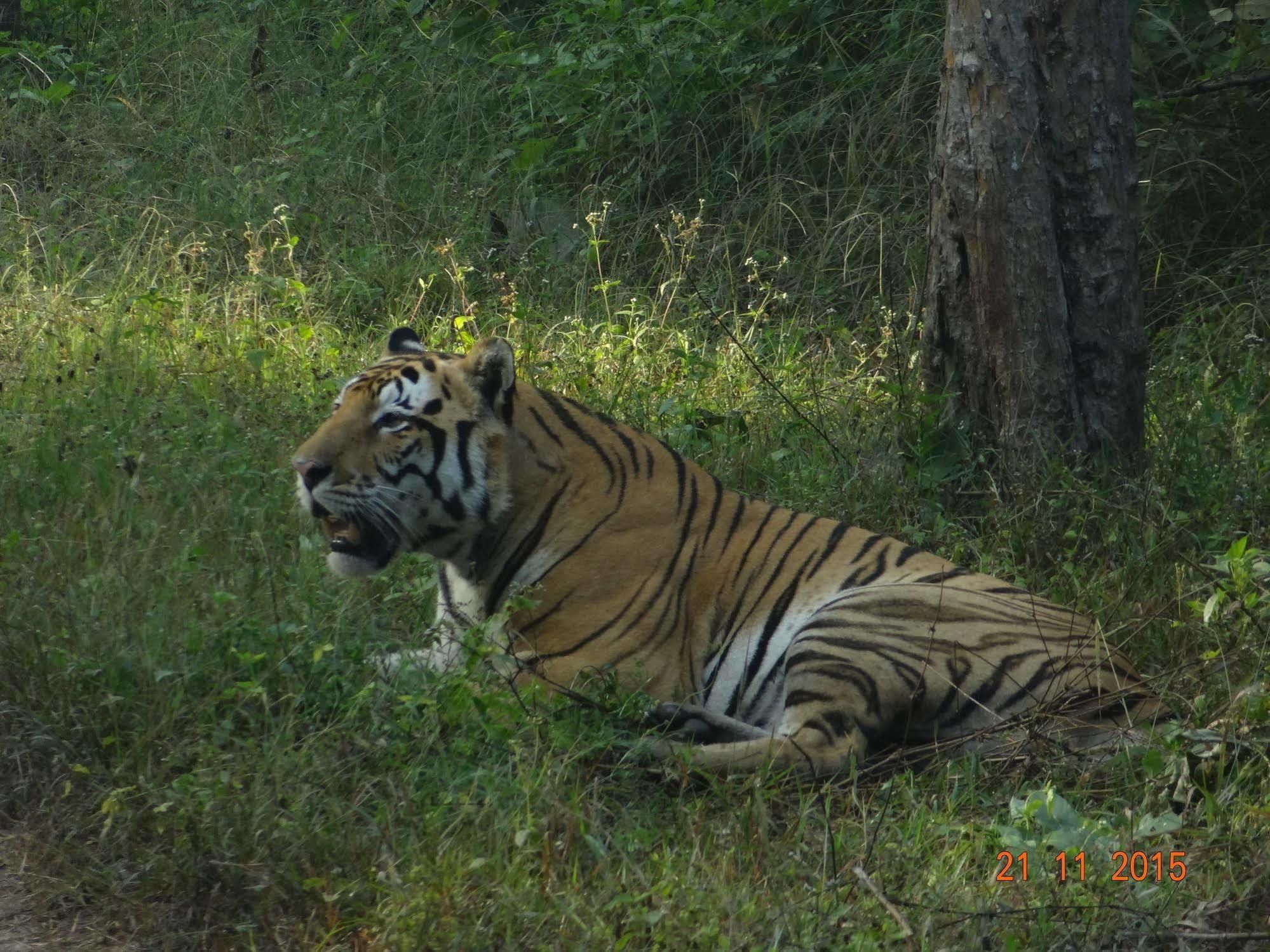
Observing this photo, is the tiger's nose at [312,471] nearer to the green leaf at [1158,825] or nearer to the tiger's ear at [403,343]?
the tiger's ear at [403,343]

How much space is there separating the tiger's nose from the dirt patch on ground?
4.35 ft

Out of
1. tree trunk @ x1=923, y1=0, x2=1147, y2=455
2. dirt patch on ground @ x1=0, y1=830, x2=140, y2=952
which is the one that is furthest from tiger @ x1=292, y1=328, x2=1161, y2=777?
dirt patch on ground @ x1=0, y1=830, x2=140, y2=952

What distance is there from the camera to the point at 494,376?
4.51 m

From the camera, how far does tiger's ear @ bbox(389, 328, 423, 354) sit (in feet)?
15.9

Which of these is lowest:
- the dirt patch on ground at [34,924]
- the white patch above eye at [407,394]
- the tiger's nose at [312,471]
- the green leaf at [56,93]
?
the dirt patch on ground at [34,924]

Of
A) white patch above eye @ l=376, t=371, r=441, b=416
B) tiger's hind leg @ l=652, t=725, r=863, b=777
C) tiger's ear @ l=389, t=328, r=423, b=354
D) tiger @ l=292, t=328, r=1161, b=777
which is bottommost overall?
tiger's hind leg @ l=652, t=725, r=863, b=777

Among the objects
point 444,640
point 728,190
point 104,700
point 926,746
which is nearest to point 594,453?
point 444,640

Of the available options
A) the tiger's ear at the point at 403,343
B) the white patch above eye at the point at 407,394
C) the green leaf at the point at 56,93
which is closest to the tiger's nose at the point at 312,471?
the white patch above eye at the point at 407,394

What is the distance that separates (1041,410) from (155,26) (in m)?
6.85
